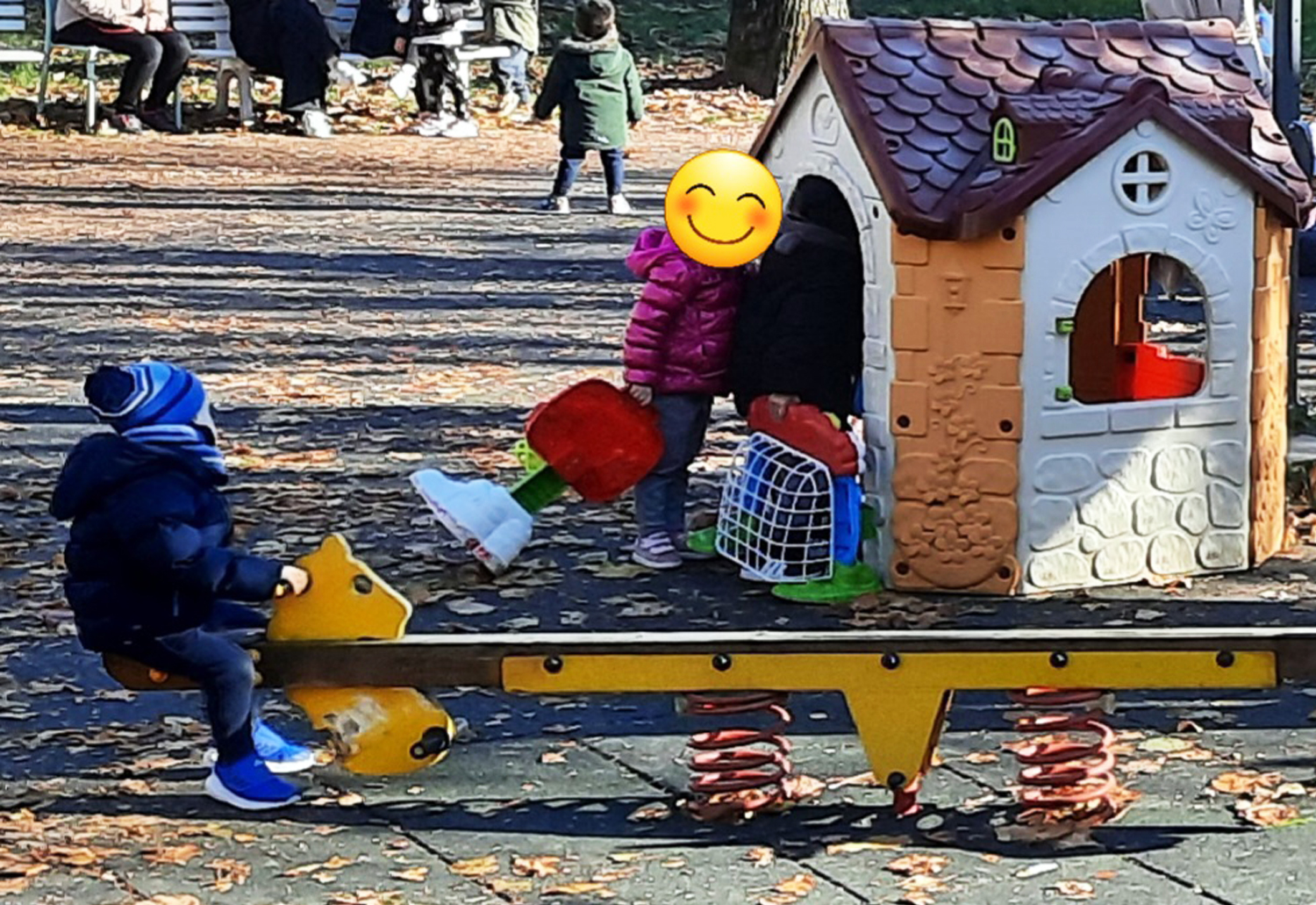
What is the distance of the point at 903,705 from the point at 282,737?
1.52 m

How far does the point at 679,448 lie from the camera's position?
23.7ft

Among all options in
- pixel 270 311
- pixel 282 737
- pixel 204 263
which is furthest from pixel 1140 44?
pixel 204 263

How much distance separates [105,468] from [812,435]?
246cm

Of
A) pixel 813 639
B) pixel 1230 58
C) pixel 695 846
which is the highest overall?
pixel 1230 58

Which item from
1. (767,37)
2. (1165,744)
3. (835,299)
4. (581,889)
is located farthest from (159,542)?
(767,37)

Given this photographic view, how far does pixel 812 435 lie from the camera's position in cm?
688

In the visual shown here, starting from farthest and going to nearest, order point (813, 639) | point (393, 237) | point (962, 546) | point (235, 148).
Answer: point (235, 148), point (393, 237), point (962, 546), point (813, 639)

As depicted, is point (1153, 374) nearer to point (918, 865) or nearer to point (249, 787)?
point (918, 865)

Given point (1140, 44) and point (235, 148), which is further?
point (235, 148)

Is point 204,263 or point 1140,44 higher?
point 1140,44

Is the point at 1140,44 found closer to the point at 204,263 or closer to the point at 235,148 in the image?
the point at 204,263

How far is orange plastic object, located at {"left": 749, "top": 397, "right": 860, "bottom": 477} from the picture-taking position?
6.84 m

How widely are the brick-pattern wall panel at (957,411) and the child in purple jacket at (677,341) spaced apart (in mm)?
540

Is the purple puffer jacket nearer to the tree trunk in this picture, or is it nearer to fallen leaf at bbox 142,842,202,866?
fallen leaf at bbox 142,842,202,866
